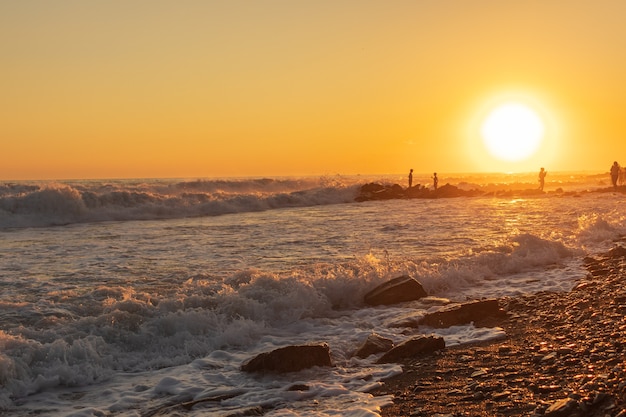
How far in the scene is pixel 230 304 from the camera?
10.3 metres

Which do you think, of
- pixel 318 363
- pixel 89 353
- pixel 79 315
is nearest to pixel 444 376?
pixel 318 363

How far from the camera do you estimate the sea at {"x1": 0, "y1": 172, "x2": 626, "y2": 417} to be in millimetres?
6895

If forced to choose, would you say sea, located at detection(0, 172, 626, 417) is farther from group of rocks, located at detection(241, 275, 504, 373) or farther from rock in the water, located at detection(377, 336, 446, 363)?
rock in the water, located at detection(377, 336, 446, 363)

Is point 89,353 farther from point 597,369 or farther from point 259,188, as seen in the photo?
point 259,188

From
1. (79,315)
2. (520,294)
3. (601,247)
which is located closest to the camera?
(79,315)

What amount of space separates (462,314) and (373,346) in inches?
91.3

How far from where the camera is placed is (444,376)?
22.8ft

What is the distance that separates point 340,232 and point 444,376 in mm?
16623

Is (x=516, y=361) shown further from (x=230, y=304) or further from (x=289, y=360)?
(x=230, y=304)

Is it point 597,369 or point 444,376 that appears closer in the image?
point 597,369

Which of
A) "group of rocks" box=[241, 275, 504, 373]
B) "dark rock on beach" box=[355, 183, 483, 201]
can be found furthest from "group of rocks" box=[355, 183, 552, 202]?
"group of rocks" box=[241, 275, 504, 373]

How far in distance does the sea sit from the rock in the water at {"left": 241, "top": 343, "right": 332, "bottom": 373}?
0.13 metres

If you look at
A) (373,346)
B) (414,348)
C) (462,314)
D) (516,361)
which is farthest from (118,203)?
(516,361)

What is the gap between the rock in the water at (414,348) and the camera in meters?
7.92
